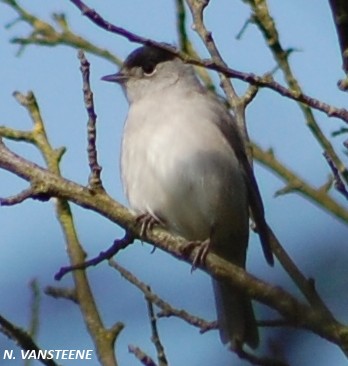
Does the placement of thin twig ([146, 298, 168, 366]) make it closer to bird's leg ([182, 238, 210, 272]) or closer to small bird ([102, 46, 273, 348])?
bird's leg ([182, 238, 210, 272])

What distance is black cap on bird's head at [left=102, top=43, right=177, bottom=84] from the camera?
587cm

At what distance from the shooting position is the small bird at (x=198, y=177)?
489cm

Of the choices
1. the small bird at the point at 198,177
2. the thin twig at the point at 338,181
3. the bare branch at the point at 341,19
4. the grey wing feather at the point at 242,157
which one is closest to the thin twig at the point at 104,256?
the thin twig at the point at 338,181

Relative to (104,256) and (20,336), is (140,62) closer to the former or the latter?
(104,256)

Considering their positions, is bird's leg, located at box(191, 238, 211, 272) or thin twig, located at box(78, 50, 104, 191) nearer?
thin twig, located at box(78, 50, 104, 191)

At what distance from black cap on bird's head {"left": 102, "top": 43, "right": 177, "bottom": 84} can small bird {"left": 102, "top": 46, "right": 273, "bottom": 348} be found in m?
0.42

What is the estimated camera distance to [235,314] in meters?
5.04

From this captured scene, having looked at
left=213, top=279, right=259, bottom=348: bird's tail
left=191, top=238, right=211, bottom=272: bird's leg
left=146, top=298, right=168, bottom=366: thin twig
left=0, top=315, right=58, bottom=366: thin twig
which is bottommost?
left=0, top=315, right=58, bottom=366: thin twig

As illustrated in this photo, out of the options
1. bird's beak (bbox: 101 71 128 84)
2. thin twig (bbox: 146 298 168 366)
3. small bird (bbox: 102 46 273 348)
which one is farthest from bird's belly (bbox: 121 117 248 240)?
thin twig (bbox: 146 298 168 366)

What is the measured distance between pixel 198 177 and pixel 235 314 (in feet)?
2.56

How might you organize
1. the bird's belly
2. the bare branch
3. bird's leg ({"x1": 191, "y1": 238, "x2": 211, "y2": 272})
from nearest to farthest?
the bare branch → bird's leg ({"x1": 191, "y1": 238, "x2": 211, "y2": 272}) → the bird's belly

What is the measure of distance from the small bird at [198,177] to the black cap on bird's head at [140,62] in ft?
1.37

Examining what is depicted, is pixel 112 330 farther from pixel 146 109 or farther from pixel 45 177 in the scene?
pixel 146 109

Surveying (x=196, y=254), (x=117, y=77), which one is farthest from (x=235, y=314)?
(x=117, y=77)
